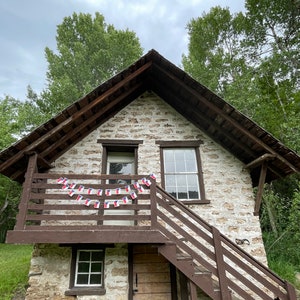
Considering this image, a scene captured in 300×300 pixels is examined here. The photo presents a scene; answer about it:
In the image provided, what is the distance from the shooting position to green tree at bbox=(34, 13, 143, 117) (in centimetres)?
1636

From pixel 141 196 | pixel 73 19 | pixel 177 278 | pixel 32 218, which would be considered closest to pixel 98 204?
pixel 141 196

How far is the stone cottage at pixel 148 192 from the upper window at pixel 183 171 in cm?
3

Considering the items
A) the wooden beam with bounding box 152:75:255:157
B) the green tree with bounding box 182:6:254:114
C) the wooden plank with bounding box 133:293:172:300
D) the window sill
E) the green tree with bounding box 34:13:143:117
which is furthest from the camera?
the green tree with bounding box 34:13:143:117

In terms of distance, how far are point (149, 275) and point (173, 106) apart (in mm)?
4831

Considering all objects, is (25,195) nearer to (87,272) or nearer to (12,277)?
(87,272)

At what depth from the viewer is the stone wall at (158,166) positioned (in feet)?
18.3

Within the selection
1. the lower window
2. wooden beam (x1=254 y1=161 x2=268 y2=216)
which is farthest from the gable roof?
the lower window

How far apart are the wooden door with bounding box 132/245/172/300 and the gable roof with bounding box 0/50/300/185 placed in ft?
10.9

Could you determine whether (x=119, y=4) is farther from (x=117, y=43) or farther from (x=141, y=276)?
(x=141, y=276)

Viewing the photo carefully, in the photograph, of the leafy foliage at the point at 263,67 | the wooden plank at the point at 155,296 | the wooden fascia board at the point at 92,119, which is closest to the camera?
the wooden plank at the point at 155,296

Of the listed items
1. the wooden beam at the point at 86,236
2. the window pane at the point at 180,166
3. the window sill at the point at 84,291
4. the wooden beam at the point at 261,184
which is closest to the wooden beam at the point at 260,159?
the wooden beam at the point at 261,184

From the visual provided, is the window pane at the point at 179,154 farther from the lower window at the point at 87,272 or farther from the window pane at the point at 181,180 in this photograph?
the lower window at the point at 87,272

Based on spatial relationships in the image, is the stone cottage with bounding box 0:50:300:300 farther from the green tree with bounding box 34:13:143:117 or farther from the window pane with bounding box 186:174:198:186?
the green tree with bounding box 34:13:143:117

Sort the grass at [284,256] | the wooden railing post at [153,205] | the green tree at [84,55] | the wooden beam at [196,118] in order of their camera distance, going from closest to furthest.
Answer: the wooden railing post at [153,205]
the wooden beam at [196,118]
the grass at [284,256]
the green tree at [84,55]
